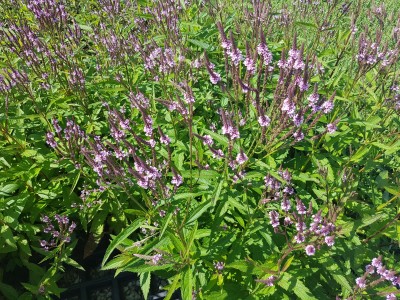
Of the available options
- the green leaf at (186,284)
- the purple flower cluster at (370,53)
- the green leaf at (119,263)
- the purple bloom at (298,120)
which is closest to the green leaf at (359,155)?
the purple flower cluster at (370,53)

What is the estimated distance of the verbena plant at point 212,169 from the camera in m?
2.36

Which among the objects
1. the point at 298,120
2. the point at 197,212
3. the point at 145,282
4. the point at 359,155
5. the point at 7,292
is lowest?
the point at 7,292

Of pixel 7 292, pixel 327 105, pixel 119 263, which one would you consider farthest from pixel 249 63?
pixel 7 292

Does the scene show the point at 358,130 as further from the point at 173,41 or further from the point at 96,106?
the point at 96,106

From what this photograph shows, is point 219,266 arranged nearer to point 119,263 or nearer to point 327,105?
point 119,263

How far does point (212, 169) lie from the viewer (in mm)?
2811

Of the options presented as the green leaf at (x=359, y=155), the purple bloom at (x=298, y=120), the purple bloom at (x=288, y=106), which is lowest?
the green leaf at (x=359, y=155)

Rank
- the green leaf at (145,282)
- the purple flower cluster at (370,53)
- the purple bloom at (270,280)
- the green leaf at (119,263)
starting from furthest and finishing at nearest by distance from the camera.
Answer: the purple flower cluster at (370,53), the green leaf at (145,282), the green leaf at (119,263), the purple bloom at (270,280)

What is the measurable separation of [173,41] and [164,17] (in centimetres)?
53

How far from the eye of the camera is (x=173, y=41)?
3301 mm

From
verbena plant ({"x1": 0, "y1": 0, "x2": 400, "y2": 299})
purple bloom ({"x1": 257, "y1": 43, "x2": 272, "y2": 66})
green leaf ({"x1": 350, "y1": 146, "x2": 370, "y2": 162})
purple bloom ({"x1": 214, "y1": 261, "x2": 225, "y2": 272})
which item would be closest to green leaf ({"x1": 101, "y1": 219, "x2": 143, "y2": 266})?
verbena plant ({"x1": 0, "y1": 0, "x2": 400, "y2": 299})

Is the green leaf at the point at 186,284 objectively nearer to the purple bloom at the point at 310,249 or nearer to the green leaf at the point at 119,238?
the green leaf at the point at 119,238

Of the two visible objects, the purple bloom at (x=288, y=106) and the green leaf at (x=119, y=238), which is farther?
the green leaf at (x=119, y=238)

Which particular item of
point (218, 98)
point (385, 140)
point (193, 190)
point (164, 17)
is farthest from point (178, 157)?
point (385, 140)
